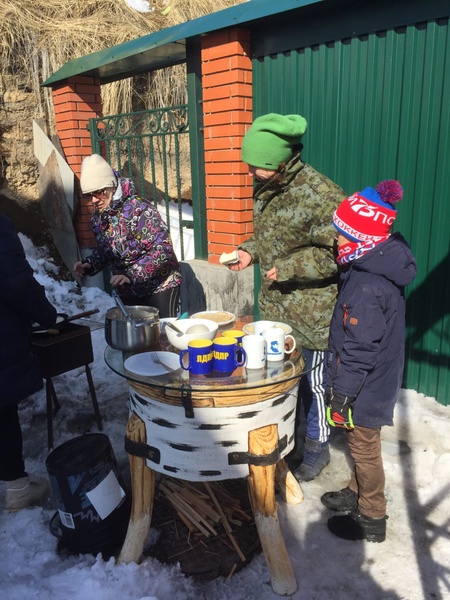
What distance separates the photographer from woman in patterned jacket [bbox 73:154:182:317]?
11.2 feet

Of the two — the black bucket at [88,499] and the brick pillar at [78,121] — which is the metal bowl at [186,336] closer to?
the black bucket at [88,499]

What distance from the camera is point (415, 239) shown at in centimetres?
362

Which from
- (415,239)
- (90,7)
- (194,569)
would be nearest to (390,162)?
(415,239)

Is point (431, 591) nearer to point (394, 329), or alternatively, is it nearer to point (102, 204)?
point (394, 329)

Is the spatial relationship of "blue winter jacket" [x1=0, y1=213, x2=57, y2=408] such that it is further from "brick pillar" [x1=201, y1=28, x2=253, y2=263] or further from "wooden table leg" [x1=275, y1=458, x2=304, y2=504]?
"brick pillar" [x1=201, y1=28, x2=253, y2=263]

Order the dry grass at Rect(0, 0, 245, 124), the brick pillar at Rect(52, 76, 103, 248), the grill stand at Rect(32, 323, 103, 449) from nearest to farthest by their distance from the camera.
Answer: the grill stand at Rect(32, 323, 103, 449) → the brick pillar at Rect(52, 76, 103, 248) → the dry grass at Rect(0, 0, 245, 124)

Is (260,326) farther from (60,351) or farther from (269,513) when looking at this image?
(60,351)

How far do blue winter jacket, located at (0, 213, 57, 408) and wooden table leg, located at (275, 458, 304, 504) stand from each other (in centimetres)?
150

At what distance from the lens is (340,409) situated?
230 cm

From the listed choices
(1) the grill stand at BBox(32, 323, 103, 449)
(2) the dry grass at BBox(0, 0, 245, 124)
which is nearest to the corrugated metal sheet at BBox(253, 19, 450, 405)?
(1) the grill stand at BBox(32, 323, 103, 449)

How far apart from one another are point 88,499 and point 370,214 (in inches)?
77.1

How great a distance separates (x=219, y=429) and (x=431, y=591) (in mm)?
1242

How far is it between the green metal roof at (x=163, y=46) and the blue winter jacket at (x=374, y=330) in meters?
2.30

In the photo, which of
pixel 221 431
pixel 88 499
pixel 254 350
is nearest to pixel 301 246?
pixel 254 350
